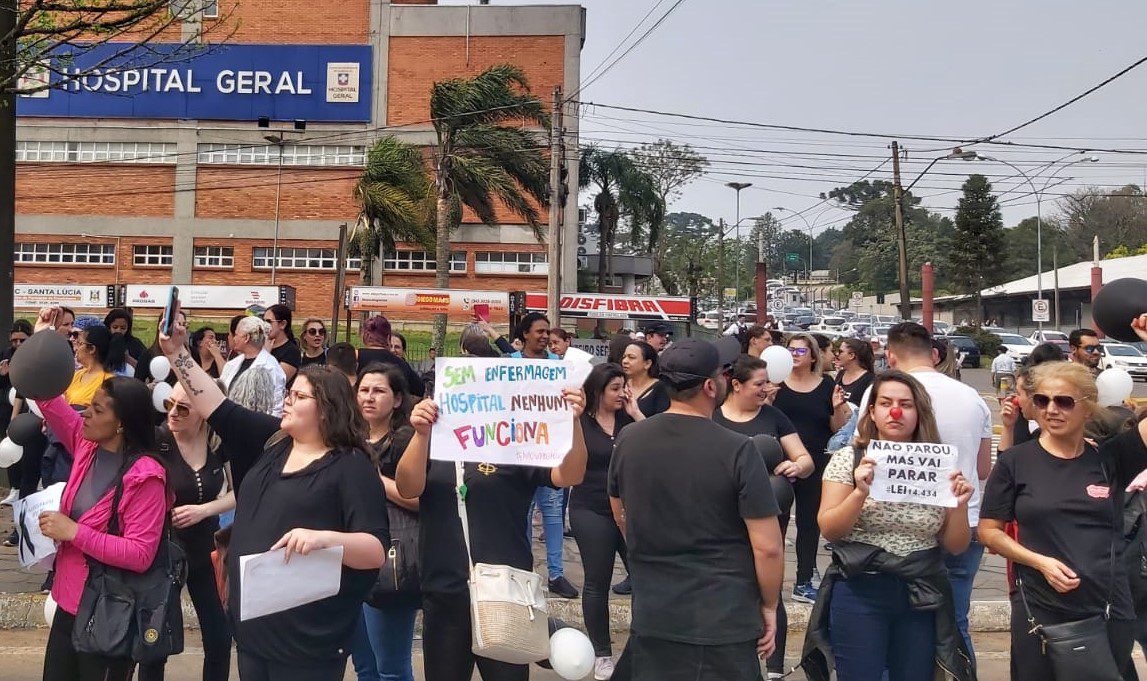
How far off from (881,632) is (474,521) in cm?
171

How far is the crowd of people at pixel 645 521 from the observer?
3.65 meters

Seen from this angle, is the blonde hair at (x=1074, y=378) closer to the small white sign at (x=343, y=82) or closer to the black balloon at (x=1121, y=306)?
the black balloon at (x=1121, y=306)

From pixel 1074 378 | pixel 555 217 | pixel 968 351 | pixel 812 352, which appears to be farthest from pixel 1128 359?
pixel 1074 378

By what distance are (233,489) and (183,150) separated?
152 ft

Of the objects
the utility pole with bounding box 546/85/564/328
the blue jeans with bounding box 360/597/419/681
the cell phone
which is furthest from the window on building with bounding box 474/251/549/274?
the cell phone

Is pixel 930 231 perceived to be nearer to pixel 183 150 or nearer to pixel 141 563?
pixel 183 150

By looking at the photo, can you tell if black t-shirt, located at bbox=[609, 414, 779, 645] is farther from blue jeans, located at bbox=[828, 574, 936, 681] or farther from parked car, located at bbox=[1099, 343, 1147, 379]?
parked car, located at bbox=[1099, 343, 1147, 379]

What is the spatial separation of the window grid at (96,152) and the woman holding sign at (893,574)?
157ft

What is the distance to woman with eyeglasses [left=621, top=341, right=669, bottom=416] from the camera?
22.1 ft

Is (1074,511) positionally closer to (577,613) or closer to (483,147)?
(577,613)

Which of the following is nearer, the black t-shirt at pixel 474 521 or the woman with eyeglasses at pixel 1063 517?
the woman with eyeglasses at pixel 1063 517

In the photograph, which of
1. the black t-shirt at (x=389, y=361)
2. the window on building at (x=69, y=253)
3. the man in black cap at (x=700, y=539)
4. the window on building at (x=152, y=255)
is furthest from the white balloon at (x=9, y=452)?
the window on building at (x=69, y=253)

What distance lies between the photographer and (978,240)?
213 ft

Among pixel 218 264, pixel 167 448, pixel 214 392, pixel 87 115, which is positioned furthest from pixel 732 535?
pixel 87 115
